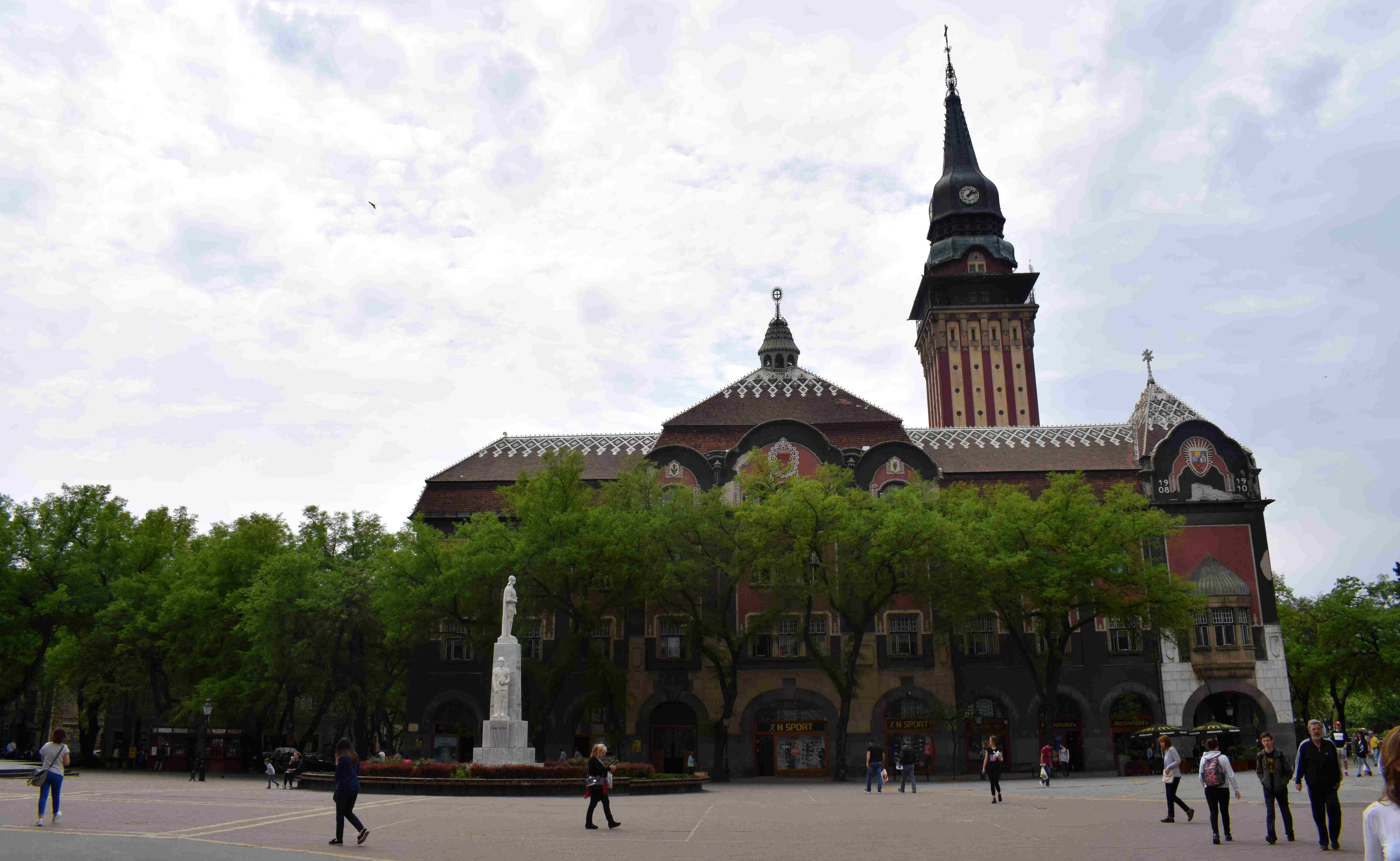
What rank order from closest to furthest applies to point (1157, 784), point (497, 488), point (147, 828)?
point (147, 828)
point (1157, 784)
point (497, 488)

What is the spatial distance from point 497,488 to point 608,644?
30.4 feet

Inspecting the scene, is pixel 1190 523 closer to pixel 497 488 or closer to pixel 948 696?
pixel 948 696

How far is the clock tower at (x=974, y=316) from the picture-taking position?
261ft

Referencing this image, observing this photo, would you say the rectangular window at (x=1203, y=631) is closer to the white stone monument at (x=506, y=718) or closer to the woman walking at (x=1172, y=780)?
the woman walking at (x=1172, y=780)

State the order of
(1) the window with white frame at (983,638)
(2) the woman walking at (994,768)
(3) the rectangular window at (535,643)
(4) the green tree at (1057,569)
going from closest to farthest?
1. (2) the woman walking at (994,768)
2. (4) the green tree at (1057,569)
3. (1) the window with white frame at (983,638)
4. (3) the rectangular window at (535,643)

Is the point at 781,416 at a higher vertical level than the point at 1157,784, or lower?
higher

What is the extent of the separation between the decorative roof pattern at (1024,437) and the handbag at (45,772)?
45936 millimetres

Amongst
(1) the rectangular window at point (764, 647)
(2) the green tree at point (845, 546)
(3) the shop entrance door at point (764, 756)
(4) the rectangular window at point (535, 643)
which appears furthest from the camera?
A: (4) the rectangular window at point (535, 643)

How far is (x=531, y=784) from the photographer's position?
2938cm

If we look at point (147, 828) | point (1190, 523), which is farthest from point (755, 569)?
point (147, 828)

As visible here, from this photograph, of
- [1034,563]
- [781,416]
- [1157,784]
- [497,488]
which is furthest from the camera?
[781,416]

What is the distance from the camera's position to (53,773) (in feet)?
54.9

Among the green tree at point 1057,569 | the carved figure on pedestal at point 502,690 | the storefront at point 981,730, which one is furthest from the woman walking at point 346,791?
the storefront at point 981,730

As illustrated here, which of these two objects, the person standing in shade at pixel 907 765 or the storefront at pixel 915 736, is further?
the storefront at pixel 915 736
